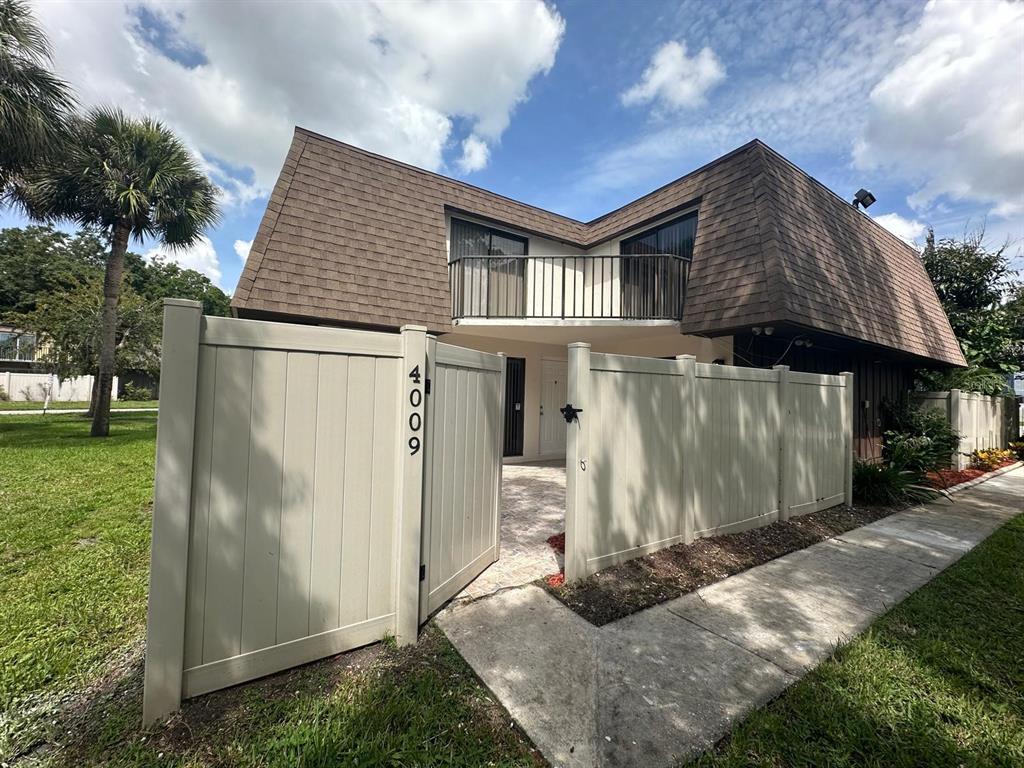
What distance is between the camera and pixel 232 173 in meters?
13.0

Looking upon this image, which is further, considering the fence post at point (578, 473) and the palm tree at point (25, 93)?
the palm tree at point (25, 93)

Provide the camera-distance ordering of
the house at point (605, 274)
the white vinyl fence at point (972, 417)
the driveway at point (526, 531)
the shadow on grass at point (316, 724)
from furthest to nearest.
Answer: the white vinyl fence at point (972, 417), the house at point (605, 274), the driveway at point (526, 531), the shadow on grass at point (316, 724)

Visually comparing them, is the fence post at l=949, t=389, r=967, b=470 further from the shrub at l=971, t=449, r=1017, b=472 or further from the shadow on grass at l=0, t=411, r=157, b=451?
the shadow on grass at l=0, t=411, r=157, b=451

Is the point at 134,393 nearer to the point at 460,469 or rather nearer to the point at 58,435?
the point at 58,435

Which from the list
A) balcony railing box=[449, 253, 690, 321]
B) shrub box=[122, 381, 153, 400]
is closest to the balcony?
shrub box=[122, 381, 153, 400]

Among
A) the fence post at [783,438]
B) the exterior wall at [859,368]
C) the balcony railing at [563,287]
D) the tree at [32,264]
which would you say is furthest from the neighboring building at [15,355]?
the fence post at [783,438]

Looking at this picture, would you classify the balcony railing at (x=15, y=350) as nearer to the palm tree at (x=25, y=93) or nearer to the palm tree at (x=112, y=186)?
the palm tree at (x=112, y=186)

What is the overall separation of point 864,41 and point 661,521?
794 centimetres

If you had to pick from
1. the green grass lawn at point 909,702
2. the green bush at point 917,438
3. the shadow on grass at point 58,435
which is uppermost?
the green bush at point 917,438

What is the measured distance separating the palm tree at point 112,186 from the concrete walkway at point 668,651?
11.9 meters

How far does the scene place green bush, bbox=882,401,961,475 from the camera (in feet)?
23.7

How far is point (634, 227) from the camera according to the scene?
8.54 metres

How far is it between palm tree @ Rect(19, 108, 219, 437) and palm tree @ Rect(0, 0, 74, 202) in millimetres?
944

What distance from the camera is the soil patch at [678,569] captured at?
2.94 m
